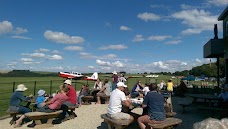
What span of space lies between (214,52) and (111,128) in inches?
642

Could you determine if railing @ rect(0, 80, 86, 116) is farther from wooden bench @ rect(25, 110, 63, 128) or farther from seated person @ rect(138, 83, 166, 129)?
seated person @ rect(138, 83, 166, 129)

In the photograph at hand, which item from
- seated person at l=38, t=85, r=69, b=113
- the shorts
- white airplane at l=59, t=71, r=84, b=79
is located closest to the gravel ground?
seated person at l=38, t=85, r=69, b=113

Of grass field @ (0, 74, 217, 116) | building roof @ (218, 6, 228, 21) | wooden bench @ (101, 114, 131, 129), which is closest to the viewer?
wooden bench @ (101, 114, 131, 129)

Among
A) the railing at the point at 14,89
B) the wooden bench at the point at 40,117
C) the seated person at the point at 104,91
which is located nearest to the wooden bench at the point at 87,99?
the seated person at the point at 104,91

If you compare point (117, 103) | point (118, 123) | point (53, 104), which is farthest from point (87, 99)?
point (118, 123)

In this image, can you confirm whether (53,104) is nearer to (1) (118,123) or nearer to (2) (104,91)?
(1) (118,123)

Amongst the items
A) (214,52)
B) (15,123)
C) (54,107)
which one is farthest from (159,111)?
(214,52)

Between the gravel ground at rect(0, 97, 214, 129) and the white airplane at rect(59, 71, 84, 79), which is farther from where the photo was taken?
the white airplane at rect(59, 71, 84, 79)

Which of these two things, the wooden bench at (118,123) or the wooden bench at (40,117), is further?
the wooden bench at (40,117)

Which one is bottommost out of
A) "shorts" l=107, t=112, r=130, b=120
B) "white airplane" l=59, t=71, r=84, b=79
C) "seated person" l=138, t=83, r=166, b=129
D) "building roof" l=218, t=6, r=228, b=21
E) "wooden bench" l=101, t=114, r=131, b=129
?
"wooden bench" l=101, t=114, r=131, b=129

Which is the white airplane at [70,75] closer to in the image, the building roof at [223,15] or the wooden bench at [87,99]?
the building roof at [223,15]

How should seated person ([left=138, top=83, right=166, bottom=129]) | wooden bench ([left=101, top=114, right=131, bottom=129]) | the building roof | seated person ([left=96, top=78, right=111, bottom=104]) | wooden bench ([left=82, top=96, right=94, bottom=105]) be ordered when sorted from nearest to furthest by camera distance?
1. seated person ([left=138, top=83, right=166, bottom=129])
2. wooden bench ([left=101, top=114, right=131, bottom=129])
3. wooden bench ([left=82, top=96, right=94, bottom=105])
4. seated person ([left=96, top=78, right=111, bottom=104])
5. the building roof

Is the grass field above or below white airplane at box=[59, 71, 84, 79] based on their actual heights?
below

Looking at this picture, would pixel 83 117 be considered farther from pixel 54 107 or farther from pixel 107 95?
pixel 107 95
